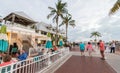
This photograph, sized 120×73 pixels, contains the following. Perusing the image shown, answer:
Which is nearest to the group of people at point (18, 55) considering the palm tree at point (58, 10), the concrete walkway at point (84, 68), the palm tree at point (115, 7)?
the concrete walkway at point (84, 68)

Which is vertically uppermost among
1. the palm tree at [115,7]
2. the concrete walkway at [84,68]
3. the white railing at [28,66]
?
the palm tree at [115,7]

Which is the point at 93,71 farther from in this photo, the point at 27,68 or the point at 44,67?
the point at 27,68

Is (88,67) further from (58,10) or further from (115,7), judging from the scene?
(58,10)

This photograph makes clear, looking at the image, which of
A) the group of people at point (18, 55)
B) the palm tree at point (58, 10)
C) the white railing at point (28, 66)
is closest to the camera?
the white railing at point (28, 66)

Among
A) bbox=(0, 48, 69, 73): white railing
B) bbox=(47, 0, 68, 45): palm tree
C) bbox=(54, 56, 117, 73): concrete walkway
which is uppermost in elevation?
bbox=(47, 0, 68, 45): palm tree

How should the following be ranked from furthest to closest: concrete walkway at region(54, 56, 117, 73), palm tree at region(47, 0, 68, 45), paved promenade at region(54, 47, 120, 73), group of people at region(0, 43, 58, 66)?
palm tree at region(47, 0, 68, 45) → paved promenade at region(54, 47, 120, 73) → concrete walkway at region(54, 56, 117, 73) → group of people at region(0, 43, 58, 66)

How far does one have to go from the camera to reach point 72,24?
8819cm

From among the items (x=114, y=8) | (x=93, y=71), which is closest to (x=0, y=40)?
(x=93, y=71)

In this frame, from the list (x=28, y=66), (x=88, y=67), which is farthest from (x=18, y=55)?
(x=28, y=66)

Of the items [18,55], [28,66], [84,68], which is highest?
[18,55]

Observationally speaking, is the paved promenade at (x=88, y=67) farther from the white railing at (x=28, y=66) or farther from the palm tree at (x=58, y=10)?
the palm tree at (x=58, y=10)

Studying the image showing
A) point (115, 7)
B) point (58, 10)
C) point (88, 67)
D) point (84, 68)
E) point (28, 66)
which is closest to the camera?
point (28, 66)

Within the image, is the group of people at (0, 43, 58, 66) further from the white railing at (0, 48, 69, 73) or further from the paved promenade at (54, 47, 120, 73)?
the paved promenade at (54, 47, 120, 73)

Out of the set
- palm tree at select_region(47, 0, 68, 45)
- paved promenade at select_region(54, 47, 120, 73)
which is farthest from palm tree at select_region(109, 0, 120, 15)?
palm tree at select_region(47, 0, 68, 45)
